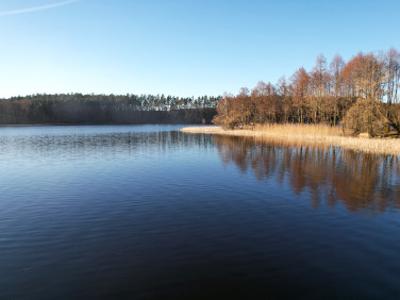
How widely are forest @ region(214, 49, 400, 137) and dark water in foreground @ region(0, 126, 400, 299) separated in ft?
75.7

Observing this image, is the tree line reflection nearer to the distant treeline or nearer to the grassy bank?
the grassy bank

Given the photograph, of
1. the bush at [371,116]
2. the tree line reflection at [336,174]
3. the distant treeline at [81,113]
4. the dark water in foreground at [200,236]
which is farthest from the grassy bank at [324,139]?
the distant treeline at [81,113]

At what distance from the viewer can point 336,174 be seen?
20.0 metres

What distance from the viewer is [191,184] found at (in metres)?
17.4

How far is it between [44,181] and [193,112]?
17022cm

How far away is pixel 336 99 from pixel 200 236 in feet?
182

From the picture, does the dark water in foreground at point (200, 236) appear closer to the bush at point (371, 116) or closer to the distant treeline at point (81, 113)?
the bush at point (371, 116)

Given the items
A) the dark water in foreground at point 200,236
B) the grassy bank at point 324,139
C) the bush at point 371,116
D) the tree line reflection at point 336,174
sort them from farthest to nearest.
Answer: the bush at point 371,116 → the grassy bank at point 324,139 → the tree line reflection at point 336,174 → the dark water in foreground at point 200,236

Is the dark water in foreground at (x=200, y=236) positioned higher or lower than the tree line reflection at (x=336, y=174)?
lower

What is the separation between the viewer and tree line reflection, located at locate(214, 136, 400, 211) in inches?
561

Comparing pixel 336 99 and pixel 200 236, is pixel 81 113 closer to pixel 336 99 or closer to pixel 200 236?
pixel 336 99

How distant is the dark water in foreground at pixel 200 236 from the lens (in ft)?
22.7

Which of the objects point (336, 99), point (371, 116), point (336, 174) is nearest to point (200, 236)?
point (336, 174)

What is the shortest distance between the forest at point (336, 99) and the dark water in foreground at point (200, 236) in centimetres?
2308
